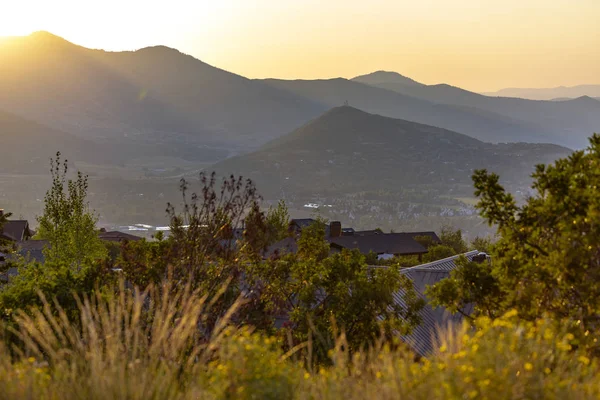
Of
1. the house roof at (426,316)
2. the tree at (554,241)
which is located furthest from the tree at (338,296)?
the tree at (554,241)

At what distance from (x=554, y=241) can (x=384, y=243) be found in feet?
224

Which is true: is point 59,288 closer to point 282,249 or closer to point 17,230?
point 282,249

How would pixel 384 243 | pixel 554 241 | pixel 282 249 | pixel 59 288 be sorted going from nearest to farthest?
pixel 554 241, pixel 59 288, pixel 282 249, pixel 384 243

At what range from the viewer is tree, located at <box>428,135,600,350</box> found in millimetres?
9586

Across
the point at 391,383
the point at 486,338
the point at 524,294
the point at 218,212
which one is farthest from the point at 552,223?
the point at 218,212

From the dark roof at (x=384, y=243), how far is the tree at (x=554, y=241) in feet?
204

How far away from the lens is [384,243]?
78250mm

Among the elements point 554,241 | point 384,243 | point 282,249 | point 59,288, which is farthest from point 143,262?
point 384,243

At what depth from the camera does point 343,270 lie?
1761 cm

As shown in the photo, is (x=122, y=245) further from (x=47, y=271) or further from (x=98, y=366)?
(x=98, y=366)

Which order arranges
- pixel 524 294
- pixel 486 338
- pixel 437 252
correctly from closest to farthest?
1. pixel 486 338
2. pixel 524 294
3. pixel 437 252

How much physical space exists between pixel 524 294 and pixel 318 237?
11.3 meters

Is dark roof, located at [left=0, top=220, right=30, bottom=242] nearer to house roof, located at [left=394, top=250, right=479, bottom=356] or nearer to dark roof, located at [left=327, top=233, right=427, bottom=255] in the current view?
dark roof, located at [left=327, top=233, right=427, bottom=255]

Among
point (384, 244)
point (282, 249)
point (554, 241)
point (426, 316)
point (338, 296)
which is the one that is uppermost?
point (554, 241)
